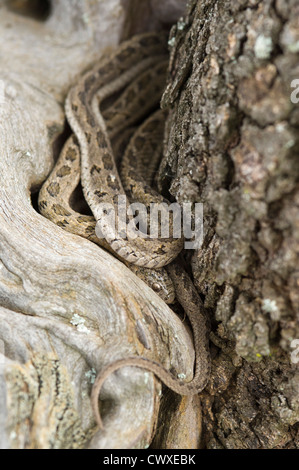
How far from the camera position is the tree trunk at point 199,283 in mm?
2408

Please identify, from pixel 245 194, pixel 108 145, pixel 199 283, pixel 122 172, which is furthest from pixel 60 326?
pixel 108 145

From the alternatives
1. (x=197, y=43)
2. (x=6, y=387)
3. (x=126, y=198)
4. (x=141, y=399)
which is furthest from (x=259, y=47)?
(x=6, y=387)

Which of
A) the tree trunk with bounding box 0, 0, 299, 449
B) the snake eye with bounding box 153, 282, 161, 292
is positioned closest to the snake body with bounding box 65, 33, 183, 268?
the snake eye with bounding box 153, 282, 161, 292

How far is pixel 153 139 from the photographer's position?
15.7 feet

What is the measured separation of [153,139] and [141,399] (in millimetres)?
3088

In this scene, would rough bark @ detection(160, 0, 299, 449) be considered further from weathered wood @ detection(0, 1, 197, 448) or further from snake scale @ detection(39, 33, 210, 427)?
weathered wood @ detection(0, 1, 197, 448)

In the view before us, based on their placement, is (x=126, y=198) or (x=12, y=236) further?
(x=126, y=198)

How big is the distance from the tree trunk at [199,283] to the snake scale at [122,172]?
152 mm

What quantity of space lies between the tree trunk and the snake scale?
0.15 m

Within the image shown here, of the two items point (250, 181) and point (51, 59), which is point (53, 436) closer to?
point (250, 181)

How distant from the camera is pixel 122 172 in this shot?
4445 mm

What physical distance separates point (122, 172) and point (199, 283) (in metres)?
1.74

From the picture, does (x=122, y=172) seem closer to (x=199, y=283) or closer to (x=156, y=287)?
(x=156, y=287)

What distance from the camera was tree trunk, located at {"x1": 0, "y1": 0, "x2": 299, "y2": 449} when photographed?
241 cm
